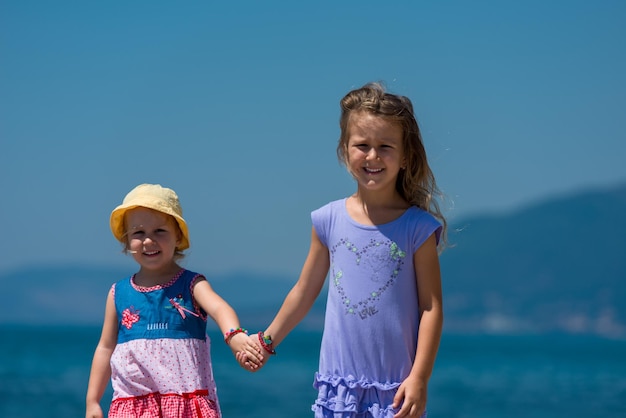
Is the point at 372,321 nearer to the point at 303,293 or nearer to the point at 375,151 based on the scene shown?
the point at 303,293

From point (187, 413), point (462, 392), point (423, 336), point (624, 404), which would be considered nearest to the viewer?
point (423, 336)

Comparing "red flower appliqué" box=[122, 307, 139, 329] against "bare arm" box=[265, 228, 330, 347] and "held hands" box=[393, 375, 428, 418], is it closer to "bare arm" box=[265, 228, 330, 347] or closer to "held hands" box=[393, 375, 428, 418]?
"bare arm" box=[265, 228, 330, 347]

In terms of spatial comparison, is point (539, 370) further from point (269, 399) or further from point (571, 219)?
point (571, 219)

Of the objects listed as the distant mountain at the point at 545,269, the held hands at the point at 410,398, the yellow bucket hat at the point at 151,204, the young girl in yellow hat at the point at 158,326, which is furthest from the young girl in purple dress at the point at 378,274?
the distant mountain at the point at 545,269

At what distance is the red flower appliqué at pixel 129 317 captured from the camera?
415 centimetres

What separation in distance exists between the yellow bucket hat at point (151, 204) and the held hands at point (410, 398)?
43.5 inches

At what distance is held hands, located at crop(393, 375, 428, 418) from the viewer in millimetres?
3674

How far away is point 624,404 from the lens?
16.3 m

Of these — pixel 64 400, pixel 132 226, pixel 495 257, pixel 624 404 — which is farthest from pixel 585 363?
pixel 495 257

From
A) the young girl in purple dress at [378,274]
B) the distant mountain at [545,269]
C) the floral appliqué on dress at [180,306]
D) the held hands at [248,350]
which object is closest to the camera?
the young girl in purple dress at [378,274]

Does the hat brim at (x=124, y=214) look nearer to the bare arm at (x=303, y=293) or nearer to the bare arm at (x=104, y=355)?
the bare arm at (x=104, y=355)

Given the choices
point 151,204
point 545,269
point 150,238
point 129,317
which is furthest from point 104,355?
point 545,269

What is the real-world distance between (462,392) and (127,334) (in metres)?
16.6

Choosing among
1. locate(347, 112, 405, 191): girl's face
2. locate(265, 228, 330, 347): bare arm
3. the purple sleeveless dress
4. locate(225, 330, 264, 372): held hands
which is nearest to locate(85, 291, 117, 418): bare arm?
locate(225, 330, 264, 372): held hands
